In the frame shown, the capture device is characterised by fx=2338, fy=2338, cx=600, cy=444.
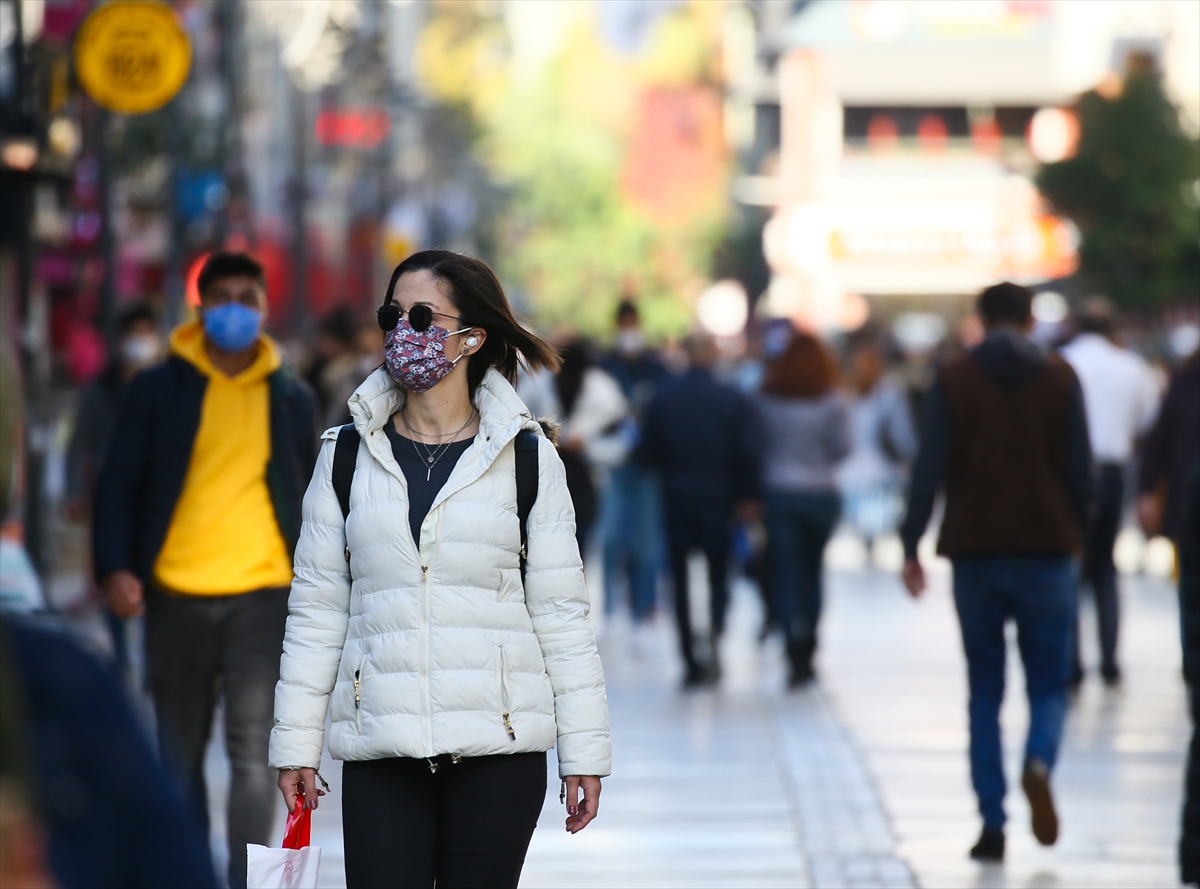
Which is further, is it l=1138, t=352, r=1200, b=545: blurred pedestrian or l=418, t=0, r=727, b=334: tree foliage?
l=418, t=0, r=727, b=334: tree foliage

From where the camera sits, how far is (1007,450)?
26.2 ft

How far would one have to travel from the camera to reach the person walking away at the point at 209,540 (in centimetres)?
668

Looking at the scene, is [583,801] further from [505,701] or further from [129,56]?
[129,56]

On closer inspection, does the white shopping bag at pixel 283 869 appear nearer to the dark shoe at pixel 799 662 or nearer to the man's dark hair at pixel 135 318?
the dark shoe at pixel 799 662

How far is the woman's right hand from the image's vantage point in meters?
4.57

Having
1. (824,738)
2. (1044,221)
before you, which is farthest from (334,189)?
(824,738)

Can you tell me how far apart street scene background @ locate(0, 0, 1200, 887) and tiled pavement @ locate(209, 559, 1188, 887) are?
0.10 feet

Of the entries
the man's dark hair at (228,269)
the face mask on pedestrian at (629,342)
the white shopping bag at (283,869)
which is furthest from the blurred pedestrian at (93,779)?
the face mask on pedestrian at (629,342)

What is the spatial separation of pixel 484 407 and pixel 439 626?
0.47 m

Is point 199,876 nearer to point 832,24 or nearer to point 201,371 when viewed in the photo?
point 201,371

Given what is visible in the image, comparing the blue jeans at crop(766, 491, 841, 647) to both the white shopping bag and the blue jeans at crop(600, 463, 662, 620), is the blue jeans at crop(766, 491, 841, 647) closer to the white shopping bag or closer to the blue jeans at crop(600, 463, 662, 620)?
the blue jeans at crop(600, 463, 662, 620)

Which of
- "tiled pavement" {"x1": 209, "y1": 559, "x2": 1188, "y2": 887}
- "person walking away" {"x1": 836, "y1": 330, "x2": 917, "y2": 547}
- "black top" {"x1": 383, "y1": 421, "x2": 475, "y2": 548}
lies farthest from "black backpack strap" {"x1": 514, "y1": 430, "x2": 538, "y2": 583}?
"person walking away" {"x1": 836, "y1": 330, "x2": 917, "y2": 547}

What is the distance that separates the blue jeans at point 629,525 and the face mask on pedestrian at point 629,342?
7.73 ft

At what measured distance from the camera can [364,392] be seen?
4602 millimetres
